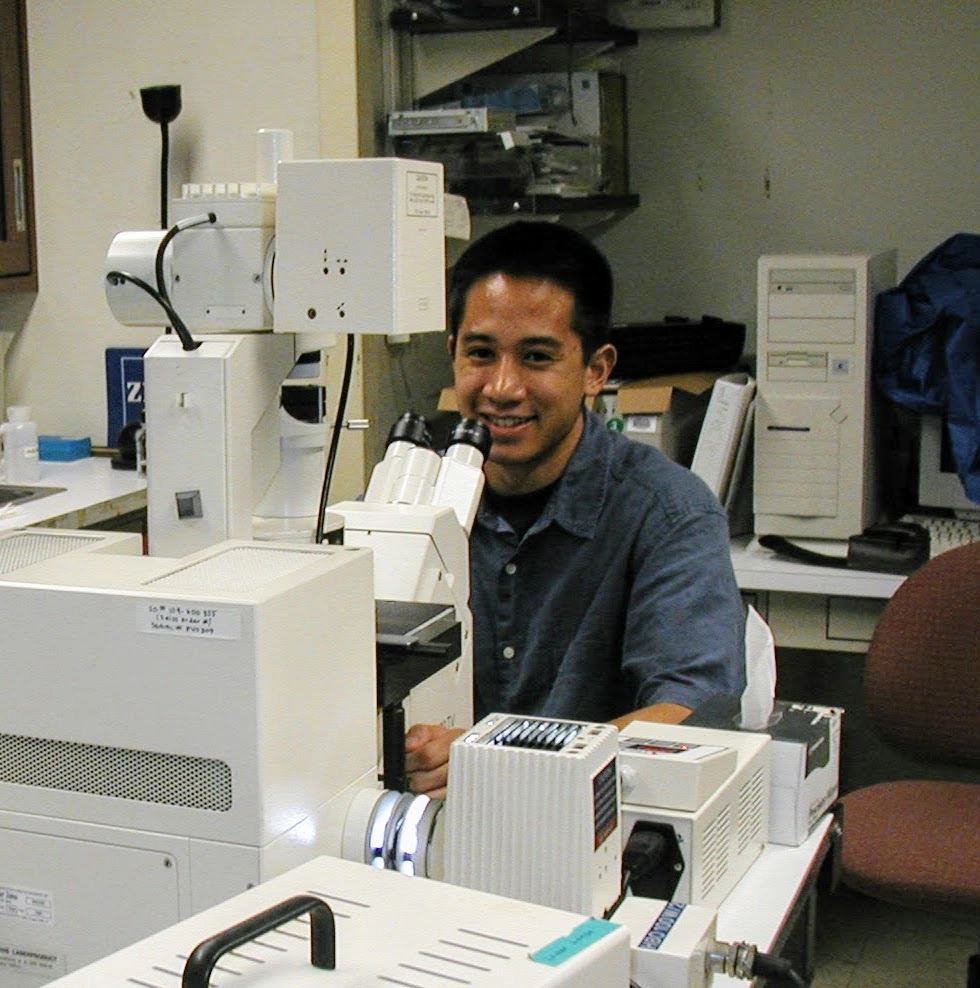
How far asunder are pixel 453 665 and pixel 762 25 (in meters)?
2.48

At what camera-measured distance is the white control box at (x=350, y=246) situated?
114 centimetres

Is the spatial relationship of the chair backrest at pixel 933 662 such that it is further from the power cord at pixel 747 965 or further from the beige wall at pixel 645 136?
the power cord at pixel 747 965

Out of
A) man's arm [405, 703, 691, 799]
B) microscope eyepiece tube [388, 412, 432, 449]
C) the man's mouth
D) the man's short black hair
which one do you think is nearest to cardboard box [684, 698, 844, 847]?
man's arm [405, 703, 691, 799]

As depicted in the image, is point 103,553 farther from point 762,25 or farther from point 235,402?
point 762,25

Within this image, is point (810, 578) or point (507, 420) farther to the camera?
point (810, 578)

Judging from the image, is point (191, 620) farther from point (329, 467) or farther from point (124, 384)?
point (124, 384)

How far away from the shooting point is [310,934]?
80cm

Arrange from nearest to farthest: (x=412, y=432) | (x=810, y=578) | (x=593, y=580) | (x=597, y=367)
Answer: (x=412, y=432), (x=593, y=580), (x=597, y=367), (x=810, y=578)

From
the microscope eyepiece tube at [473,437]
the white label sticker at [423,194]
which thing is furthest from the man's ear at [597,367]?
the white label sticker at [423,194]

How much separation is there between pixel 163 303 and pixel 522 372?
0.81 m

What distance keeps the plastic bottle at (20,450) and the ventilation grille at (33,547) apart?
6.12 feet

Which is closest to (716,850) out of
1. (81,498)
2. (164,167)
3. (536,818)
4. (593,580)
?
(536,818)

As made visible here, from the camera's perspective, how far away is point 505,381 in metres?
1.95

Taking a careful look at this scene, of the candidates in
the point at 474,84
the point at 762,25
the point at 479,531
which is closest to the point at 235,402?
the point at 479,531
